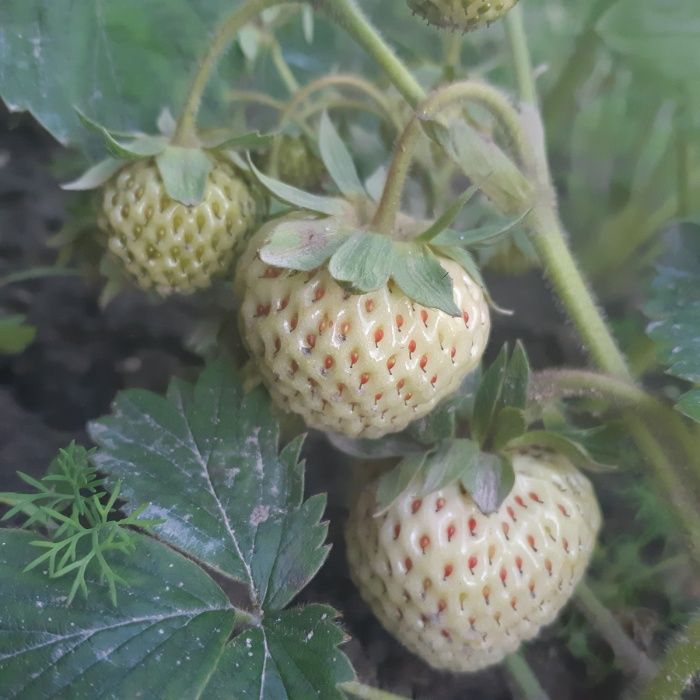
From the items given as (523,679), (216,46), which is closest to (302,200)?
(216,46)

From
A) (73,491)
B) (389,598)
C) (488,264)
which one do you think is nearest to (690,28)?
(488,264)

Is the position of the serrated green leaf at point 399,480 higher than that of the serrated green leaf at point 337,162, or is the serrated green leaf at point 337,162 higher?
the serrated green leaf at point 337,162

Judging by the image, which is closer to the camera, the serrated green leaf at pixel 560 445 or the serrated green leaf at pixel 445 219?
the serrated green leaf at pixel 445 219

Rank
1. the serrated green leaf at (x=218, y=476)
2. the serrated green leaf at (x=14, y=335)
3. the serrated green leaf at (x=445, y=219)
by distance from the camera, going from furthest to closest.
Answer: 1. the serrated green leaf at (x=14, y=335)
2. the serrated green leaf at (x=218, y=476)
3. the serrated green leaf at (x=445, y=219)

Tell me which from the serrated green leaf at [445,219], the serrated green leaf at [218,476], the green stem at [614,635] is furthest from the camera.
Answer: the green stem at [614,635]

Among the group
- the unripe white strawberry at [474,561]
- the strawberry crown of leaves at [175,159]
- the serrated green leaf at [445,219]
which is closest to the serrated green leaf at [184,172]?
the strawberry crown of leaves at [175,159]

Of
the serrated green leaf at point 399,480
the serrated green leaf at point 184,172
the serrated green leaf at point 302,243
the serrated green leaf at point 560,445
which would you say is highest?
the serrated green leaf at point 302,243

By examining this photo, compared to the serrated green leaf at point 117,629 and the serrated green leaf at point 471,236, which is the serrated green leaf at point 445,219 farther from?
the serrated green leaf at point 117,629
